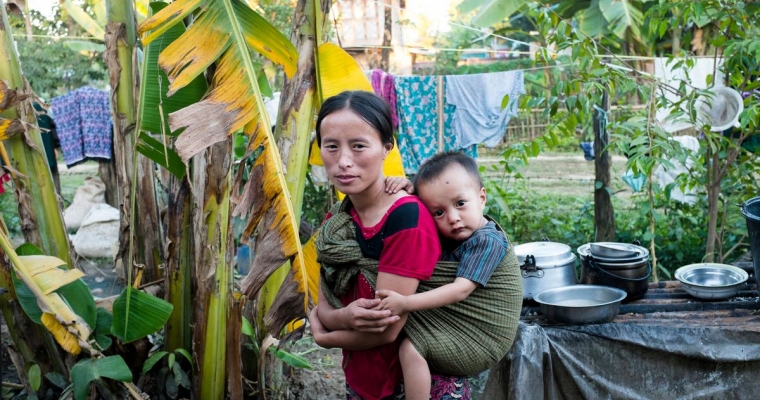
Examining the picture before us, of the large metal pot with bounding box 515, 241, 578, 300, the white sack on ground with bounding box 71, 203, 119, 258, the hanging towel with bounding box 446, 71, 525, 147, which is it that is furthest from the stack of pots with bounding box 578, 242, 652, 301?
the white sack on ground with bounding box 71, 203, 119, 258

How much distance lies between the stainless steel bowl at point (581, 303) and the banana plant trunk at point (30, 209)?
2.21 m

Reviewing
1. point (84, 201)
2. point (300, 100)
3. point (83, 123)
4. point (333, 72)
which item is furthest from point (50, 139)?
point (333, 72)

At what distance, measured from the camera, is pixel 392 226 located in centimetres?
169

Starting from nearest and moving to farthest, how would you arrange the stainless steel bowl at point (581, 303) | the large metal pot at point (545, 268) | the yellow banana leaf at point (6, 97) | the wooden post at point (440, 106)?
the yellow banana leaf at point (6, 97) → the stainless steel bowl at point (581, 303) → the large metal pot at point (545, 268) → the wooden post at point (440, 106)

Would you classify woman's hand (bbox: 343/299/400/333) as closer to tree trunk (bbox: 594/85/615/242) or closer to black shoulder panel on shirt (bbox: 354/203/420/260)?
black shoulder panel on shirt (bbox: 354/203/420/260)

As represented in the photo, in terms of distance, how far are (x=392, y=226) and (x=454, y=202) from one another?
255mm

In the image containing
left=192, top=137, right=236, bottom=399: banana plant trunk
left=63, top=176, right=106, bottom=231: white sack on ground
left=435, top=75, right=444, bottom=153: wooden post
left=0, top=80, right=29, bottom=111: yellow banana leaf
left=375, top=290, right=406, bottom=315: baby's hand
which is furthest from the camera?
left=63, top=176, right=106, bottom=231: white sack on ground

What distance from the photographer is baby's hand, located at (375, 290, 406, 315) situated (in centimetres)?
165

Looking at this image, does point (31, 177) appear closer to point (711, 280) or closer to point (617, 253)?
point (617, 253)

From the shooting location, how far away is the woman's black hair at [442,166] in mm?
1898

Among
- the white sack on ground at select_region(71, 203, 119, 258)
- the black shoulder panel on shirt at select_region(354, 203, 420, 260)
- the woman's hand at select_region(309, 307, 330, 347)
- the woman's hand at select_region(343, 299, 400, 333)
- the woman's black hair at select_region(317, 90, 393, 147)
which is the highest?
the woman's black hair at select_region(317, 90, 393, 147)

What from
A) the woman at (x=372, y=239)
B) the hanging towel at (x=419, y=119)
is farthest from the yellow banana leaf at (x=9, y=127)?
the hanging towel at (x=419, y=119)

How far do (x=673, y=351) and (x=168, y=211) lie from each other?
2.32 meters

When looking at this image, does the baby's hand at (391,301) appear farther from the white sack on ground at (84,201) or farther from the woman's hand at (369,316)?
the white sack on ground at (84,201)
